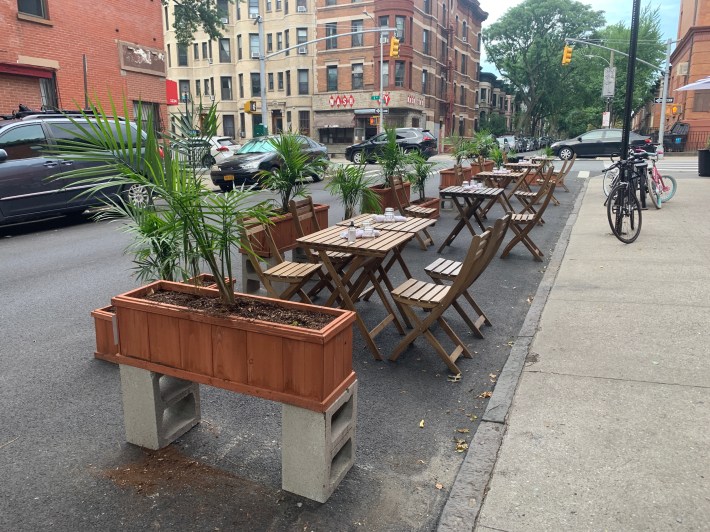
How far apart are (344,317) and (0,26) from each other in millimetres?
16719

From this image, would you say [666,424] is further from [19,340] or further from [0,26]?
[0,26]

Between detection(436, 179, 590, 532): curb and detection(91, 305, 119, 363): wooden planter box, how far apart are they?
265cm

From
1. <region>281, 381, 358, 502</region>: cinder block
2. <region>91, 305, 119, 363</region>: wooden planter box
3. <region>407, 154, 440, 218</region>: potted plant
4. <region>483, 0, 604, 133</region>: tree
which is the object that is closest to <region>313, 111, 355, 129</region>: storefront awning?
<region>483, 0, 604, 133</region>: tree

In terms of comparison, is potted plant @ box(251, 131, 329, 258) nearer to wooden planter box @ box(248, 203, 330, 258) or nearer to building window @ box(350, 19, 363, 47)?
wooden planter box @ box(248, 203, 330, 258)

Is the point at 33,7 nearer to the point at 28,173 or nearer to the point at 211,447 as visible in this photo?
the point at 28,173

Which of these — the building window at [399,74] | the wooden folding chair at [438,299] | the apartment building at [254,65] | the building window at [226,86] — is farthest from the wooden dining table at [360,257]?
the building window at [226,86]

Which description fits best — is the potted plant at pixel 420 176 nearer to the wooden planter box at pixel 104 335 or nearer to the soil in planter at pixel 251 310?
the wooden planter box at pixel 104 335

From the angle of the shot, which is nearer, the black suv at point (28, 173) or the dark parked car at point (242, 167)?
the black suv at point (28, 173)

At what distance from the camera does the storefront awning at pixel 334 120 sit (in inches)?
1804

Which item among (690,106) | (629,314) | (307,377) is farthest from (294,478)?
(690,106)

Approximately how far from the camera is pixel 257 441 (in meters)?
3.32

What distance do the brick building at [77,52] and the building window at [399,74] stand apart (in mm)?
26191

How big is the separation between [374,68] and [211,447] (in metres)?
44.4

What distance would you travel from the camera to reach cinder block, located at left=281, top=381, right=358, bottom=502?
2.71 m
